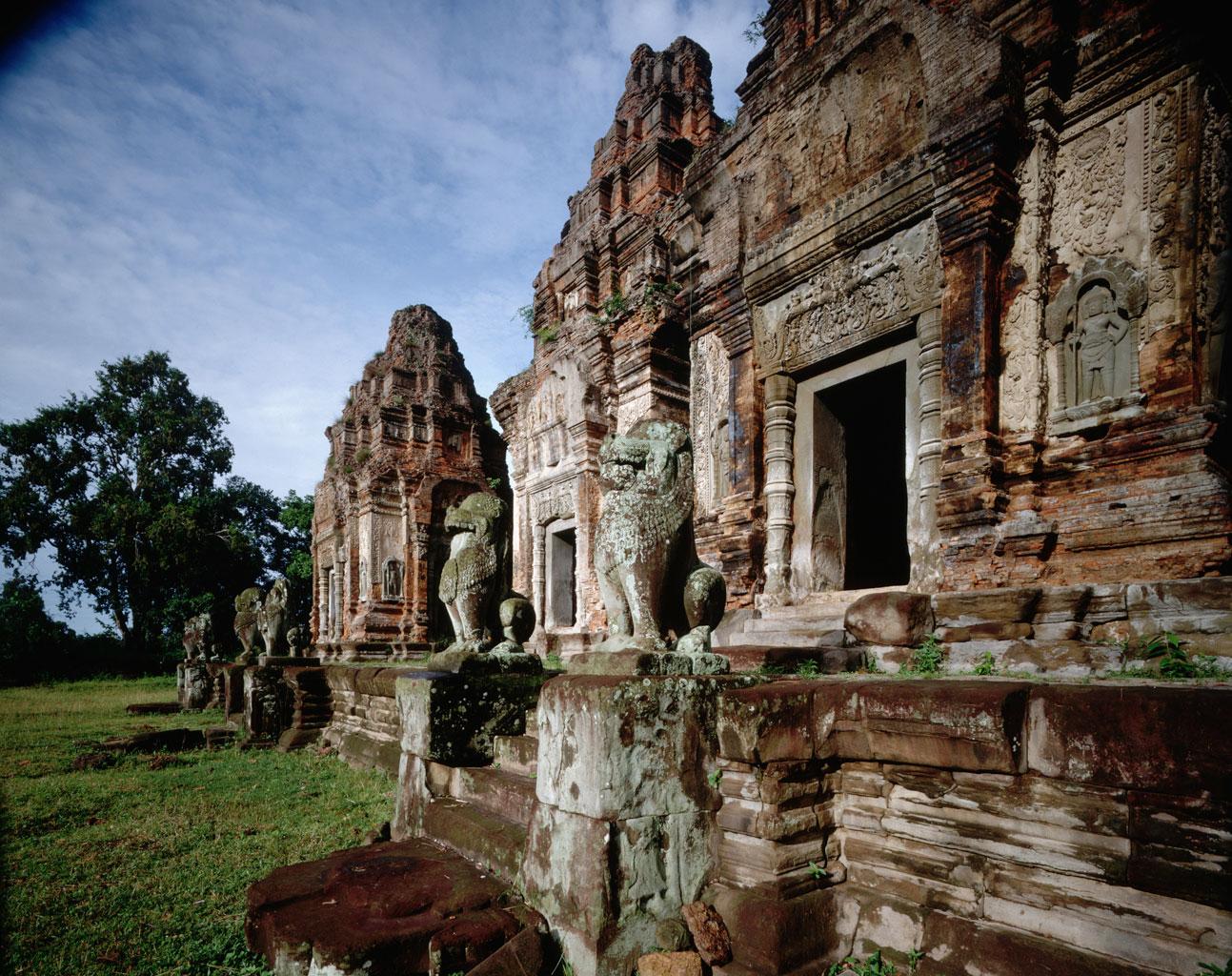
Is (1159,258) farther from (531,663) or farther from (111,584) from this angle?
(111,584)

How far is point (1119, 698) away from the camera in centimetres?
206

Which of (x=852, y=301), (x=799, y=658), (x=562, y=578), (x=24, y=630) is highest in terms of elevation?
(x=852, y=301)

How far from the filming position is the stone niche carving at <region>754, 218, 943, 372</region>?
18.3 feet

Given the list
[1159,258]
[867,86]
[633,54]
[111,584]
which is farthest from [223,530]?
[1159,258]

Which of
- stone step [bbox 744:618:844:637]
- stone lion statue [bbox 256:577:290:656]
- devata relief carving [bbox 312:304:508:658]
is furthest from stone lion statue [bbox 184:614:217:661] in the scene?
stone step [bbox 744:618:844:637]

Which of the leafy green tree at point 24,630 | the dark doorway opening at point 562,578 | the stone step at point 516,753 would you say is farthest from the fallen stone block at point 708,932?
the leafy green tree at point 24,630

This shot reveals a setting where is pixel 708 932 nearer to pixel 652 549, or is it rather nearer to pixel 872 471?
pixel 652 549

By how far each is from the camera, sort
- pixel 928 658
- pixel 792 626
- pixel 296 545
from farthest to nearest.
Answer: pixel 296 545
pixel 792 626
pixel 928 658

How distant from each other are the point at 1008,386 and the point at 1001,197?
137 cm

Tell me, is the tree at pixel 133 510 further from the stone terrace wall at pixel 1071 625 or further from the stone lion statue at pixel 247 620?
the stone terrace wall at pixel 1071 625

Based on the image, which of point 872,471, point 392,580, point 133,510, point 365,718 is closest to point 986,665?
point 872,471

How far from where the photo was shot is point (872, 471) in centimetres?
925

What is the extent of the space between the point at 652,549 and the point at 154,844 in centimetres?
451

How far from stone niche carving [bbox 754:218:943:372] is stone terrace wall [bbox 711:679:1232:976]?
386 centimetres
